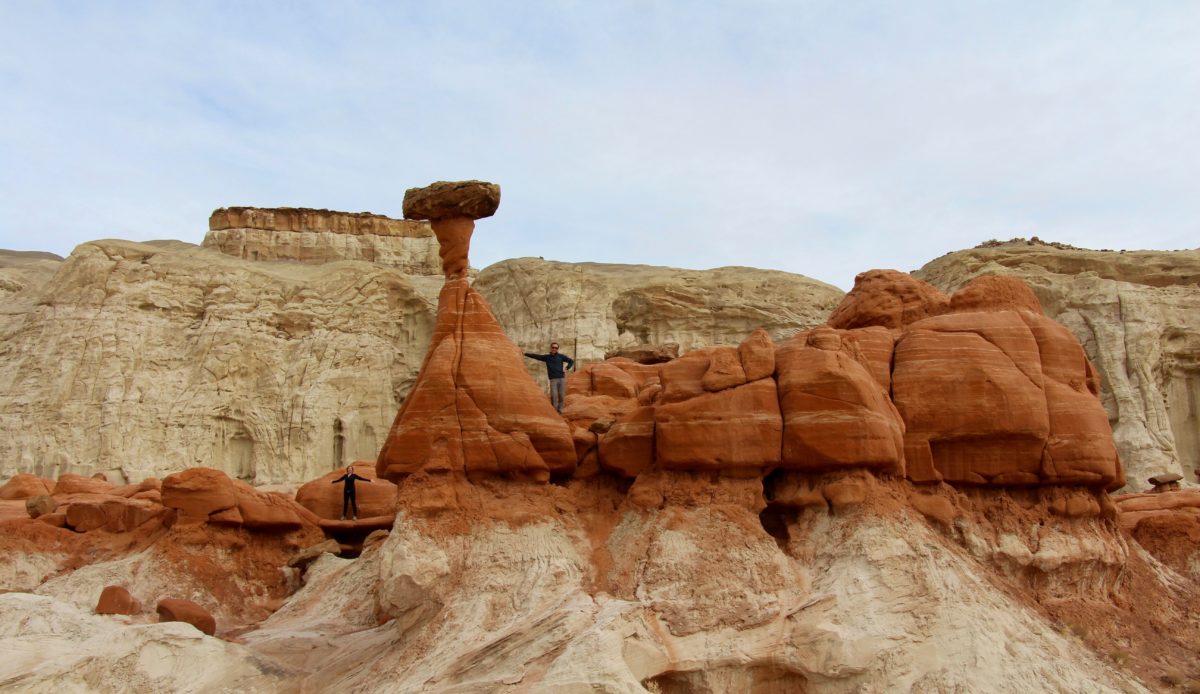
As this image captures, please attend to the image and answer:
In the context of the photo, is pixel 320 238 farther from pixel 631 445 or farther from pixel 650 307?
pixel 631 445

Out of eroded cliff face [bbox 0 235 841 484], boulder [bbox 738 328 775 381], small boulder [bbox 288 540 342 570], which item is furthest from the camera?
eroded cliff face [bbox 0 235 841 484]

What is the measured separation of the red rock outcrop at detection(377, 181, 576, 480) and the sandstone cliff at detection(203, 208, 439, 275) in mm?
49769

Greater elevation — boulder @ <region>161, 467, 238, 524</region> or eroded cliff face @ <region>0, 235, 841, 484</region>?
eroded cliff face @ <region>0, 235, 841, 484</region>

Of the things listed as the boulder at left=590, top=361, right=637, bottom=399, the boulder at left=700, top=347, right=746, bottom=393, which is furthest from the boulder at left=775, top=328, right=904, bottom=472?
the boulder at left=590, top=361, right=637, bottom=399

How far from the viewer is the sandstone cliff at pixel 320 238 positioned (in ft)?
219

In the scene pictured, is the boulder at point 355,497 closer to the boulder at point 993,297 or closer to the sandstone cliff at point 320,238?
the boulder at point 993,297

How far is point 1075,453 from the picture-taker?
1711 cm

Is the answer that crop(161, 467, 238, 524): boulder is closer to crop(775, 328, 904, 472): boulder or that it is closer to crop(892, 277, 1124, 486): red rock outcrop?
crop(775, 328, 904, 472): boulder

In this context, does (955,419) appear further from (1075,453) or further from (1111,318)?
(1111,318)

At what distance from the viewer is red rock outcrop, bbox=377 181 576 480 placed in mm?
16234

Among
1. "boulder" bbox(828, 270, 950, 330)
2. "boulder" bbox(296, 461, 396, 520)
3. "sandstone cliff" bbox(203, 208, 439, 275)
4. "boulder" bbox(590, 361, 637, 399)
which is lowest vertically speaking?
"boulder" bbox(296, 461, 396, 520)

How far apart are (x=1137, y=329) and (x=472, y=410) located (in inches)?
1368

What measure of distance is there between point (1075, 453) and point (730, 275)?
37215 millimetres

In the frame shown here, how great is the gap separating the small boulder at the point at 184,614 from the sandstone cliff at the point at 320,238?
4947 cm
